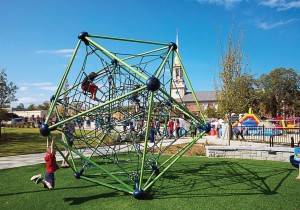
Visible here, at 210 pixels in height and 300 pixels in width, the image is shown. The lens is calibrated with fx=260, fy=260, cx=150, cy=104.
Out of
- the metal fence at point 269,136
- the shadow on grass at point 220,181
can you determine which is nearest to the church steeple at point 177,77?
the shadow on grass at point 220,181

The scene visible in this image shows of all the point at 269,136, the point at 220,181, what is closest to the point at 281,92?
the point at 269,136

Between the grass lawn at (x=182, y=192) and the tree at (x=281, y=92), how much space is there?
2465 inches

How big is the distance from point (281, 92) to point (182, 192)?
2665 inches

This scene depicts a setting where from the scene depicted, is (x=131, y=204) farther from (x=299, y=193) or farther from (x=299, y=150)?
(x=299, y=150)

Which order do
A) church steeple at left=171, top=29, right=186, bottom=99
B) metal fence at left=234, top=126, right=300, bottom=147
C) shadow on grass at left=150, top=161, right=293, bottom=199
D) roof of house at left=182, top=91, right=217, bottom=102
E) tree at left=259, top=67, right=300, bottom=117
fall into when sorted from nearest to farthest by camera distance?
1. shadow on grass at left=150, top=161, right=293, bottom=199
2. church steeple at left=171, top=29, right=186, bottom=99
3. metal fence at left=234, top=126, right=300, bottom=147
4. tree at left=259, top=67, right=300, bottom=117
5. roof of house at left=182, top=91, right=217, bottom=102

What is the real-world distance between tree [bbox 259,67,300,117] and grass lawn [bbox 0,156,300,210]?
6262 centimetres

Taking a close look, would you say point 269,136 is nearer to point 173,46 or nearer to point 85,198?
point 173,46

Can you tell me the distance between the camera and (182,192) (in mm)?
6438

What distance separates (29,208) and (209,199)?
3.89m

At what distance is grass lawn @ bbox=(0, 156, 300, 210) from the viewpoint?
5566 millimetres

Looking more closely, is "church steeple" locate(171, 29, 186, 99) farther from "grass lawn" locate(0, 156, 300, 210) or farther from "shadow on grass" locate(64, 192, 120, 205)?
"shadow on grass" locate(64, 192, 120, 205)

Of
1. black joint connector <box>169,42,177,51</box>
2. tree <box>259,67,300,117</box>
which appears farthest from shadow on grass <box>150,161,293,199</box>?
tree <box>259,67,300,117</box>

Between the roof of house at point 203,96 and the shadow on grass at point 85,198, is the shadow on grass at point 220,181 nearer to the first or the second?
the shadow on grass at point 85,198

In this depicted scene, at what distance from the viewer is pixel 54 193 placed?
651cm
